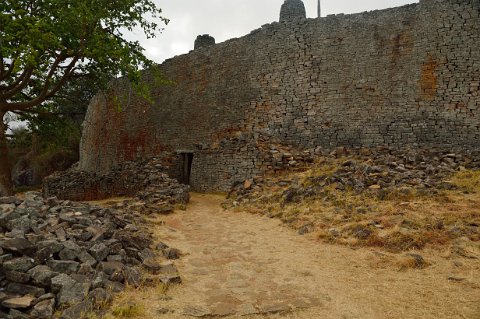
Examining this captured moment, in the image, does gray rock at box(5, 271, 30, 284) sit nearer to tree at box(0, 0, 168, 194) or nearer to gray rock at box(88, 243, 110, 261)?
gray rock at box(88, 243, 110, 261)

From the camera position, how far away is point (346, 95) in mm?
14680

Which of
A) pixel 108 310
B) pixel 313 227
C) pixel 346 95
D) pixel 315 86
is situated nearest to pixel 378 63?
pixel 346 95

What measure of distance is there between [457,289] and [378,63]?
448 inches

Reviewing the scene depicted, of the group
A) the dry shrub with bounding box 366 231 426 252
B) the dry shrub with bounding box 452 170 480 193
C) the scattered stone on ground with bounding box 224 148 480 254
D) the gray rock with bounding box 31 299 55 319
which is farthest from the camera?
the dry shrub with bounding box 452 170 480 193

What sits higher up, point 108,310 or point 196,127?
point 196,127

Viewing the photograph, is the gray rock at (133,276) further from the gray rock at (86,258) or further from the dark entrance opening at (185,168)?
the dark entrance opening at (185,168)

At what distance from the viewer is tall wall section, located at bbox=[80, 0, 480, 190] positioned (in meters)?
13.1

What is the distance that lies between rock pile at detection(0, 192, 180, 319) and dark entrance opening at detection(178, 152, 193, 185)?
11.1 meters

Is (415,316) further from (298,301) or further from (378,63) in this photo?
(378,63)

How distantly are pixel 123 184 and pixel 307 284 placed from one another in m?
14.5

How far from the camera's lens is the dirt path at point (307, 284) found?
14.7 ft

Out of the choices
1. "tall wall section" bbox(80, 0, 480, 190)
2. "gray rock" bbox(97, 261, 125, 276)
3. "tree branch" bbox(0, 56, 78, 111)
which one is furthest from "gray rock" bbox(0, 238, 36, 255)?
"tall wall section" bbox(80, 0, 480, 190)

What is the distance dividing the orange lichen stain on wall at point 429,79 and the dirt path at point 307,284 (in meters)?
8.99

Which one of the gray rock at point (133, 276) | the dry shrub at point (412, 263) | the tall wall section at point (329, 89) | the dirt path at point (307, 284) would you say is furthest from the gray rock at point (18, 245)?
the tall wall section at point (329, 89)
